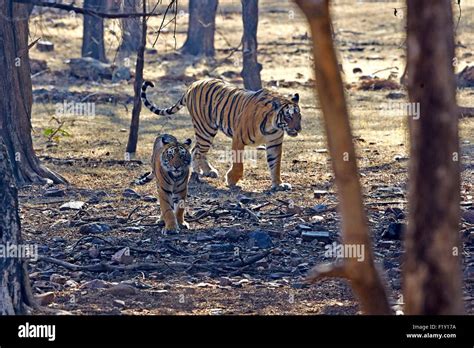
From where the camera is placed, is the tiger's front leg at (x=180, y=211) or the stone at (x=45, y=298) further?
the tiger's front leg at (x=180, y=211)

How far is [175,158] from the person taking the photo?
1059cm

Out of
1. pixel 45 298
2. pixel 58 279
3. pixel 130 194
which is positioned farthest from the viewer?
pixel 130 194

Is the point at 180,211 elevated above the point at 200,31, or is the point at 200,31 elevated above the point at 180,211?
the point at 200,31

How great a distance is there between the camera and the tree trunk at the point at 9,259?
707cm

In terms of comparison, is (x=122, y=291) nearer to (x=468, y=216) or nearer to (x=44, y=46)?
(x=468, y=216)

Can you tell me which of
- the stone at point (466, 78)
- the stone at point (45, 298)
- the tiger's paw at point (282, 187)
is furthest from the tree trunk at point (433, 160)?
the stone at point (466, 78)

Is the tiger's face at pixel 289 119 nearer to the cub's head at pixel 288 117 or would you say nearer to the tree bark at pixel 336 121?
the cub's head at pixel 288 117

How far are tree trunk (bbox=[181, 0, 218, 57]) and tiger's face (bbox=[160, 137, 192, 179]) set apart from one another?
1833cm

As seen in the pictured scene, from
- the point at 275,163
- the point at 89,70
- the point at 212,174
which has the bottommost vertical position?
the point at 212,174

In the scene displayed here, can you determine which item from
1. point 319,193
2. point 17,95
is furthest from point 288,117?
point 17,95

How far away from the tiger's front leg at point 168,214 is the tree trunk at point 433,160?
5188 millimetres

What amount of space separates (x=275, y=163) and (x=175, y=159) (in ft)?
8.65

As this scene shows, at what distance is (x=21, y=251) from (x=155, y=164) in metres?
3.83

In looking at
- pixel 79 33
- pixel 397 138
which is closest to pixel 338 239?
pixel 397 138
